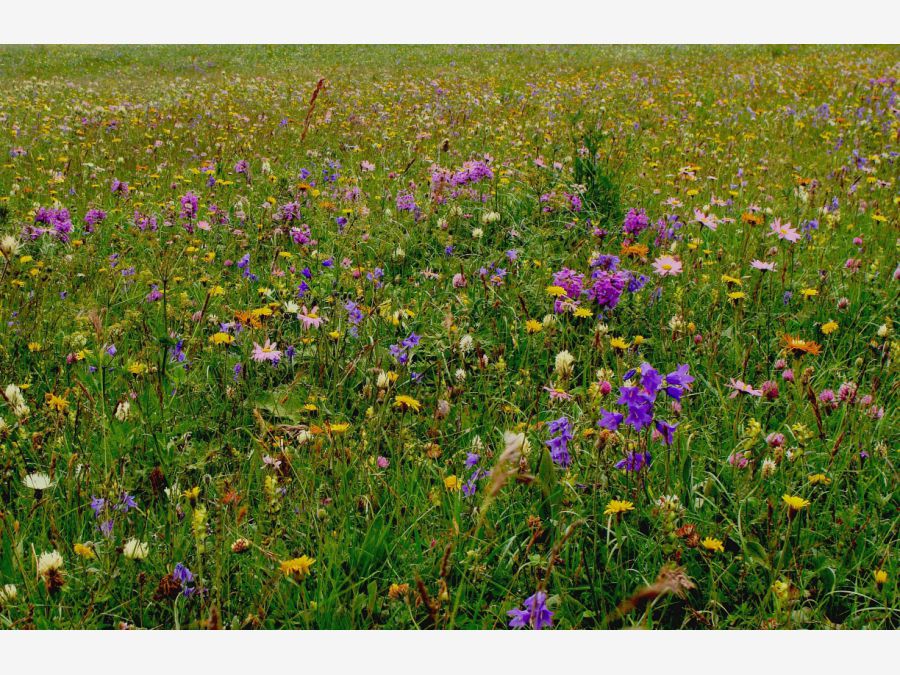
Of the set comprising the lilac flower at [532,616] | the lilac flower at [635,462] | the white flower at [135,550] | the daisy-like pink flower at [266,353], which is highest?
the daisy-like pink flower at [266,353]

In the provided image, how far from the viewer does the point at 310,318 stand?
2.39 m

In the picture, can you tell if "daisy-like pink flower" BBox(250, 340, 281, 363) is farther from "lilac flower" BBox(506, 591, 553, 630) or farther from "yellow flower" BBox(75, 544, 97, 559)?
"lilac flower" BBox(506, 591, 553, 630)

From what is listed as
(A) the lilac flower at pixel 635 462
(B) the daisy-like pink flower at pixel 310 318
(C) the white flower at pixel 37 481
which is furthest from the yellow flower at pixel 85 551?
(A) the lilac flower at pixel 635 462

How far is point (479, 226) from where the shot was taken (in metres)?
3.60

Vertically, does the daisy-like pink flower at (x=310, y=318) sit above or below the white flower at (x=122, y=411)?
above

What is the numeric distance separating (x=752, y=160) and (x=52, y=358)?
503cm

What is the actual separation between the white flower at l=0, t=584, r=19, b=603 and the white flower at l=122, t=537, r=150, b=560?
22 cm

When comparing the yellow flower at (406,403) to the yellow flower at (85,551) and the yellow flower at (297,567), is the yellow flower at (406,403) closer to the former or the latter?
the yellow flower at (297,567)

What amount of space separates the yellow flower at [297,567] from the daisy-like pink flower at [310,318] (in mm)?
1047

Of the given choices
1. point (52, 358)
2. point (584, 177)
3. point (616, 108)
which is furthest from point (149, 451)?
point (616, 108)

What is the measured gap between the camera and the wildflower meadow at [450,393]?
1589 millimetres

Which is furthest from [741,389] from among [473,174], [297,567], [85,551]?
[473,174]

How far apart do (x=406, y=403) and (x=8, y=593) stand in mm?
1142

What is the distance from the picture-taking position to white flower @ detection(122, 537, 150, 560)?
1.57 m
